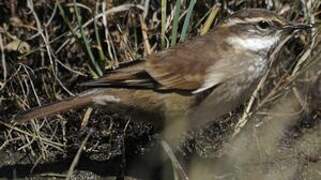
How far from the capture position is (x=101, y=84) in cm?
558

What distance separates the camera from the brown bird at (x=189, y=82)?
5.62m

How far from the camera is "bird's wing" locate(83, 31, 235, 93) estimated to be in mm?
5621

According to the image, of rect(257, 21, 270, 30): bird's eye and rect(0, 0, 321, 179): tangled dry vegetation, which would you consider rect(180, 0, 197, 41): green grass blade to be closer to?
rect(0, 0, 321, 179): tangled dry vegetation

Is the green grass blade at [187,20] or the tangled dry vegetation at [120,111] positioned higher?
the green grass blade at [187,20]

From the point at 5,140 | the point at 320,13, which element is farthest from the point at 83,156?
the point at 320,13

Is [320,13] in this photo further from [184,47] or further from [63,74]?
[63,74]

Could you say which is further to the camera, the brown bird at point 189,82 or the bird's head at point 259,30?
the bird's head at point 259,30

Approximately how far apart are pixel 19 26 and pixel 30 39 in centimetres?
18

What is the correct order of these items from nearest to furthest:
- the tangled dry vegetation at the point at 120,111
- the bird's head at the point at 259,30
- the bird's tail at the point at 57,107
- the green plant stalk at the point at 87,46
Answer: the bird's tail at the point at 57,107
the bird's head at the point at 259,30
the tangled dry vegetation at the point at 120,111
the green plant stalk at the point at 87,46

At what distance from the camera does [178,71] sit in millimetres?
5719

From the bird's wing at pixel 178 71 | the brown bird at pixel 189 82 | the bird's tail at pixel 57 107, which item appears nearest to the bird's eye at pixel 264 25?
the brown bird at pixel 189 82

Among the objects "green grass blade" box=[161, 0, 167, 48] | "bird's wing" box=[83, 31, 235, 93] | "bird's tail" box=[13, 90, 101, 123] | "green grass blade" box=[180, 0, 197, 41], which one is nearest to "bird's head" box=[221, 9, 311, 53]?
"bird's wing" box=[83, 31, 235, 93]

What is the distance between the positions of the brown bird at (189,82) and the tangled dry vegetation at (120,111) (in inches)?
10.9

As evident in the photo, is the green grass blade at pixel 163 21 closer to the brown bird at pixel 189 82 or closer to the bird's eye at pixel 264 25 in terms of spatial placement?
the brown bird at pixel 189 82
